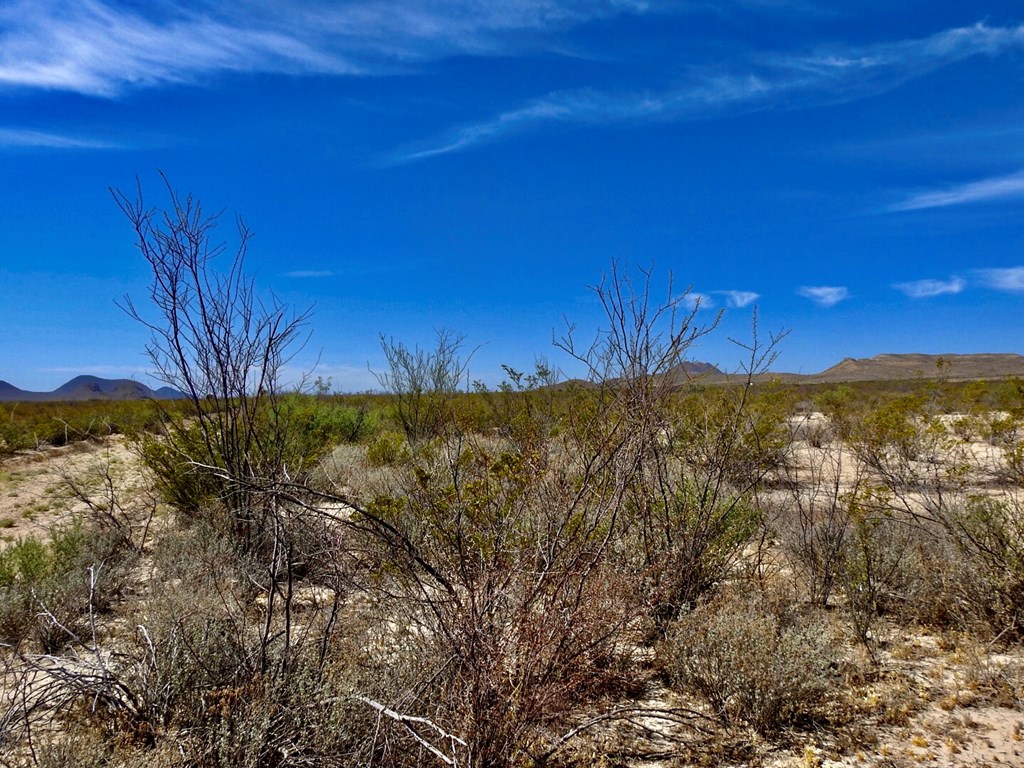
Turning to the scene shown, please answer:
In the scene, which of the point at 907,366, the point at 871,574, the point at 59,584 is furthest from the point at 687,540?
the point at 907,366

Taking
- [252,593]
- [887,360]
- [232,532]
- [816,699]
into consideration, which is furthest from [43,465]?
[887,360]

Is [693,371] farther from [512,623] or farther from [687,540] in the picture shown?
[512,623]

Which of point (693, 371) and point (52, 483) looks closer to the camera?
point (693, 371)

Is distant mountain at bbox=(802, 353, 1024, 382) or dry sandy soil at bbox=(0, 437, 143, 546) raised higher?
→ distant mountain at bbox=(802, 353, 1024, 382)

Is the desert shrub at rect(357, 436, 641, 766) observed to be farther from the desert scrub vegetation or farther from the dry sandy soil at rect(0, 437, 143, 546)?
the dry sandy soil at rect(0, 437, 143, 546)

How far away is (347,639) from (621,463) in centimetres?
196

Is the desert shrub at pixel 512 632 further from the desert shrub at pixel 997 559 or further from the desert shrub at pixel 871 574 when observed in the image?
the desert shrub at pixel 997 559

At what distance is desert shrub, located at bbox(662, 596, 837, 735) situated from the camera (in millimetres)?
3564

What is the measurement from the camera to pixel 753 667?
3619mm

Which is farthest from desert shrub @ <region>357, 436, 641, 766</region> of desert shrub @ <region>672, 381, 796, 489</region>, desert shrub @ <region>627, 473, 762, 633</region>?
desert shrub @ <region>672, 381, 796, 489</region>

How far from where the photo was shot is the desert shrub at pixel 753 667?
3564mm

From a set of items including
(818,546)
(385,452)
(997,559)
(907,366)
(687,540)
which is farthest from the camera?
(907,366)

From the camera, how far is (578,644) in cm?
326

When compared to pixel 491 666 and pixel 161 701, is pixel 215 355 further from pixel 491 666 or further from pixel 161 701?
pixel 491 666
